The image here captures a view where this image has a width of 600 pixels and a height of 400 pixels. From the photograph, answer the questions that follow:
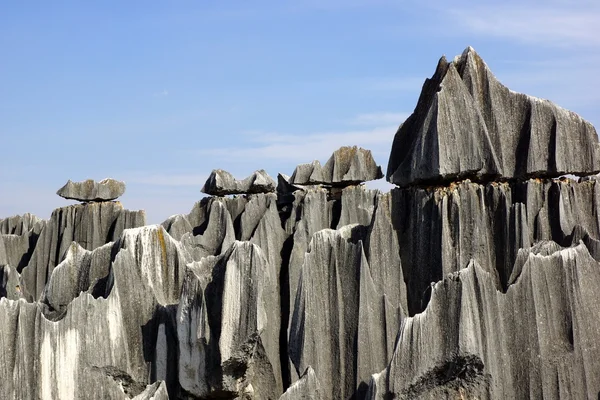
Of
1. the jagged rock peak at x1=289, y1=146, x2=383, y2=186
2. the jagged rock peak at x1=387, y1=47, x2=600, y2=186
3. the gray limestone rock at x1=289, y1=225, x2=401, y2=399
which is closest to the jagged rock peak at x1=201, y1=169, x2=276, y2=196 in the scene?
the jagged rock peak at x1=289, y1=146, x2=383, y2=186

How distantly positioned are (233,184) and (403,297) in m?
14.4

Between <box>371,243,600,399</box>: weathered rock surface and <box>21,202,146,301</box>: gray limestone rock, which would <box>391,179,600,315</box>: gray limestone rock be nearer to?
<box>371,243,600,399</box>: weathered rock surface

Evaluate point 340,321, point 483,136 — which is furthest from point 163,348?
point 483,136

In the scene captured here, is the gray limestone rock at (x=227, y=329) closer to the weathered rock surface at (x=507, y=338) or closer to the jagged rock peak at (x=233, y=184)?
the weathered rock surface at (x=507, y=338)

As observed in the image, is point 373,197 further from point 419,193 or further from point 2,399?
point 2,399

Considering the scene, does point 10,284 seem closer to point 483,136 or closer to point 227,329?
point 227,329

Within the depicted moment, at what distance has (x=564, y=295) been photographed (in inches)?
453

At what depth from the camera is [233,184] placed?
27453mm

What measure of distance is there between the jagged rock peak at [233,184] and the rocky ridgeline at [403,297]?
11795 mm

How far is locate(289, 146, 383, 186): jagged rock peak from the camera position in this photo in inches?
981

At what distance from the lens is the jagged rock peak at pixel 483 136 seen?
13625mm

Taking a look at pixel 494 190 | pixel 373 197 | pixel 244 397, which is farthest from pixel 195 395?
pixel 373 197

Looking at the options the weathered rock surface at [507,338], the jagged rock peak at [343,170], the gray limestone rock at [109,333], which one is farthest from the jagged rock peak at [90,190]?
the weathered rock surface at [507,338]

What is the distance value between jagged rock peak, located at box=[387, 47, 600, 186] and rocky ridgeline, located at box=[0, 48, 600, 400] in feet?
0.08
